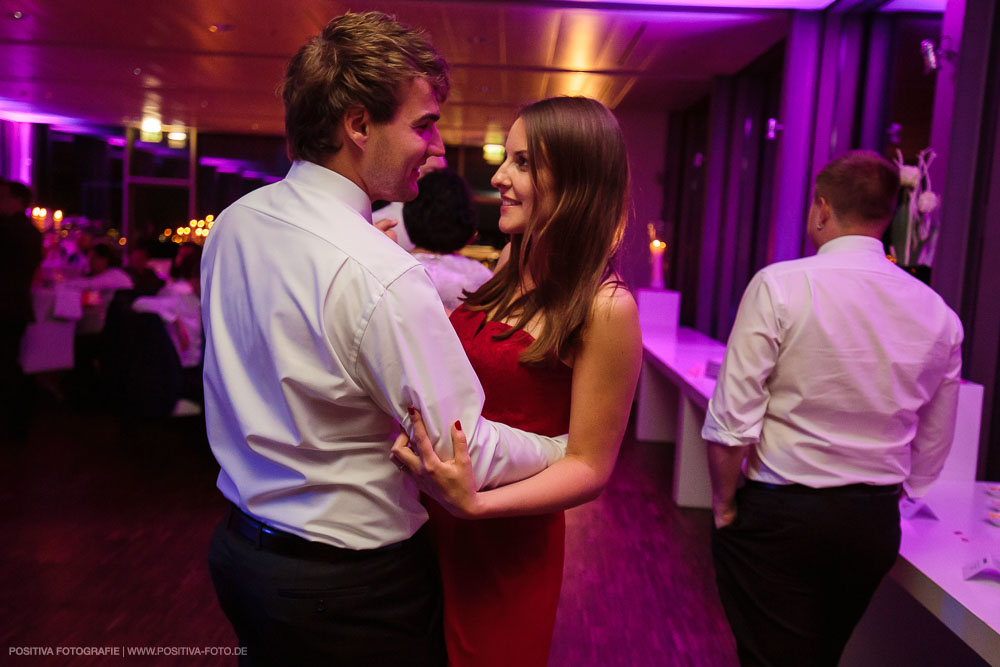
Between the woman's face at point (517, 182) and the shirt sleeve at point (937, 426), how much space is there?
110cm

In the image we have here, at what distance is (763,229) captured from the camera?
6.75m

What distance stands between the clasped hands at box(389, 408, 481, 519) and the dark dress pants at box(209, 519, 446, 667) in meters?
0.16

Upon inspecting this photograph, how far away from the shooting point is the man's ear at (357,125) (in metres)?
1.14

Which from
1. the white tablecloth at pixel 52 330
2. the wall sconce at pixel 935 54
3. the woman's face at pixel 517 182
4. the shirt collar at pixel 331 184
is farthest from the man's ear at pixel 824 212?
the white tablecloth at pixel 52 330

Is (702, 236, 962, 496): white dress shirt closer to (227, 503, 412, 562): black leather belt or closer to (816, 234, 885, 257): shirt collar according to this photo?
(816, 234, 885, 257): shirt collar

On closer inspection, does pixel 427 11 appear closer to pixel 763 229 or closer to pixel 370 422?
pixel 763 229

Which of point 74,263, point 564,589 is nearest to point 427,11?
point 564,589

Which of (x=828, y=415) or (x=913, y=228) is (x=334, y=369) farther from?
(x=913, y=228)

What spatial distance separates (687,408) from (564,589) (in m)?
1.48

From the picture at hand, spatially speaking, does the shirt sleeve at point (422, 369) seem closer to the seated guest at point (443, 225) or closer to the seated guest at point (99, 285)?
the seated guest at point (443, 225)

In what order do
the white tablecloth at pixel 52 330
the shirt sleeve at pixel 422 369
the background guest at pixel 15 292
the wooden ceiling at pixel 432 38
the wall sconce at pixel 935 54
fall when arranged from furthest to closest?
the white tablecloth at pixel 52 330
the wooden ceiling at pixel 432 38
the background guest at pixel 15 292
the wall sconce at pixel 935 54
the shirt sleeve at pixel 422 369

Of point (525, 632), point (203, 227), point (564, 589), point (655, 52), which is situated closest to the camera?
point (525, 632)

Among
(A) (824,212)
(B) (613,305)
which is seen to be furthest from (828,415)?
(B) (613,305)

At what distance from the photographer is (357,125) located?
1150mm
